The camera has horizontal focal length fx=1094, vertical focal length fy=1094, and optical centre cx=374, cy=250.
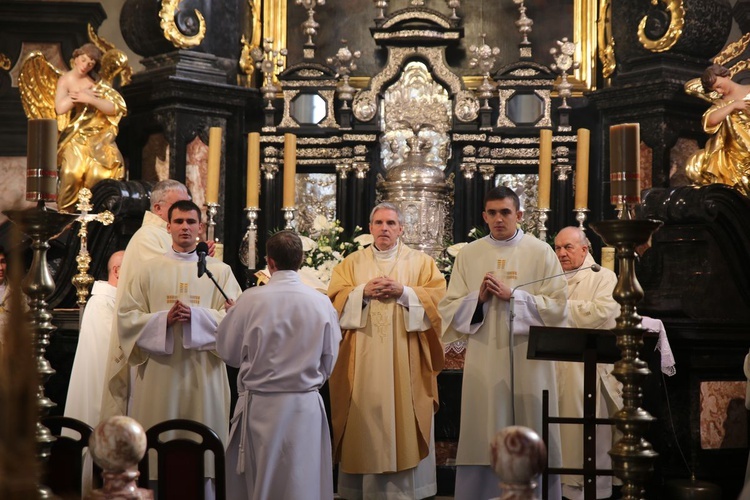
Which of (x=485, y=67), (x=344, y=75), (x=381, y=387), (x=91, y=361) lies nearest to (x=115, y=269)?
(x=91, y=361)

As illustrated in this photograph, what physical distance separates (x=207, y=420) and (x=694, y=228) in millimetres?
3888

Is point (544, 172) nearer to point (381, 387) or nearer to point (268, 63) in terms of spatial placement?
point (381, 387)

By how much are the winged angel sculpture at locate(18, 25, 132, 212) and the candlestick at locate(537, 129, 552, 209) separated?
3.82 metres

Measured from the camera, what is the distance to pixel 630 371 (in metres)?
4.56

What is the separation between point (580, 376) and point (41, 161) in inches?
166

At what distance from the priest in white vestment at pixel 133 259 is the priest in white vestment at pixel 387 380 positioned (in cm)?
124

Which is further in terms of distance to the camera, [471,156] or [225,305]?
[471,156]

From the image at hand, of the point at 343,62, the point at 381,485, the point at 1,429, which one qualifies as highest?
the point at 343,62

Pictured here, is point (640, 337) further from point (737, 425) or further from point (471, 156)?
point (471, 156)

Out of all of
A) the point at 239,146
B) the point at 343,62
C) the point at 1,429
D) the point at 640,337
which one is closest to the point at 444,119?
the point at 343,62

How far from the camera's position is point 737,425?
306 inches

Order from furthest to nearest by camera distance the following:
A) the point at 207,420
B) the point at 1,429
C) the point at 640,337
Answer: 1. the point at 207,420
2. the point at 640,337
3. the point at 1,429

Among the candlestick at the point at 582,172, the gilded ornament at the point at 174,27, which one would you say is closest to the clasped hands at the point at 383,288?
the candlestick at the point at 582,172

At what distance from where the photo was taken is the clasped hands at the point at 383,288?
23.1ft
